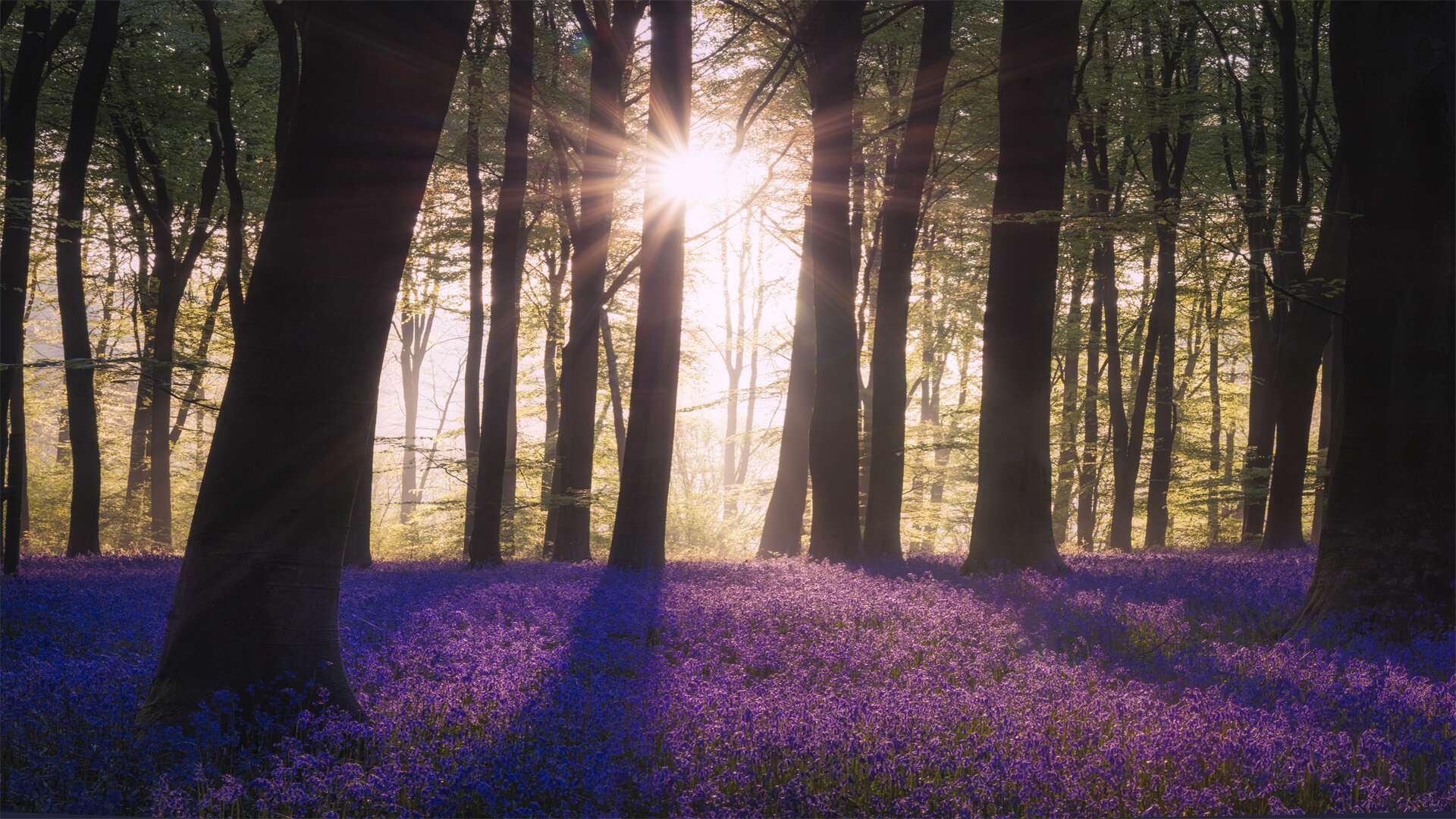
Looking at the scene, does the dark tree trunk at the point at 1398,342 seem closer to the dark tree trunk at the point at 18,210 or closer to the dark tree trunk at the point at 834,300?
the dark tree trunk at the point at 834,300

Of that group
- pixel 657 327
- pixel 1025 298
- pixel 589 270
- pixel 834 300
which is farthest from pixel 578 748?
pixel 589 270

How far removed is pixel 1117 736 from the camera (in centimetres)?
455

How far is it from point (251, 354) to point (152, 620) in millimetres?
4115

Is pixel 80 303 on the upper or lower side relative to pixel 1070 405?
upper

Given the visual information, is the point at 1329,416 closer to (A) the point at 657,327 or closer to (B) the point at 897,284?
(B) the point at 897,284

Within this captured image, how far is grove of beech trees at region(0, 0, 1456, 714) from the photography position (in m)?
4.96

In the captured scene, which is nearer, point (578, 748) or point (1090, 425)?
point (578, 748)

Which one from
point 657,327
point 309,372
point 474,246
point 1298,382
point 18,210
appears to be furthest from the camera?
point 474,246

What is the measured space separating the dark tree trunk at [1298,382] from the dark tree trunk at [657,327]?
10.2m

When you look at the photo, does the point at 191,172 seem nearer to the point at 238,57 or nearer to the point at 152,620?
the point at 238,57

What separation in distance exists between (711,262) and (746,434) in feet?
19.2

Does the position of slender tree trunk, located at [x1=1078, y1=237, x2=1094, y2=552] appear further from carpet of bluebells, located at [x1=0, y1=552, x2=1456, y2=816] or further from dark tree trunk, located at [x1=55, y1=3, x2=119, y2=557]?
dark tree trunk, located at [x1=55, y1=3, x2=119, y2=557]

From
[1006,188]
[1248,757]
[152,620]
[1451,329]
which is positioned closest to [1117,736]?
[1248,757]

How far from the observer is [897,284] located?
1641cm
